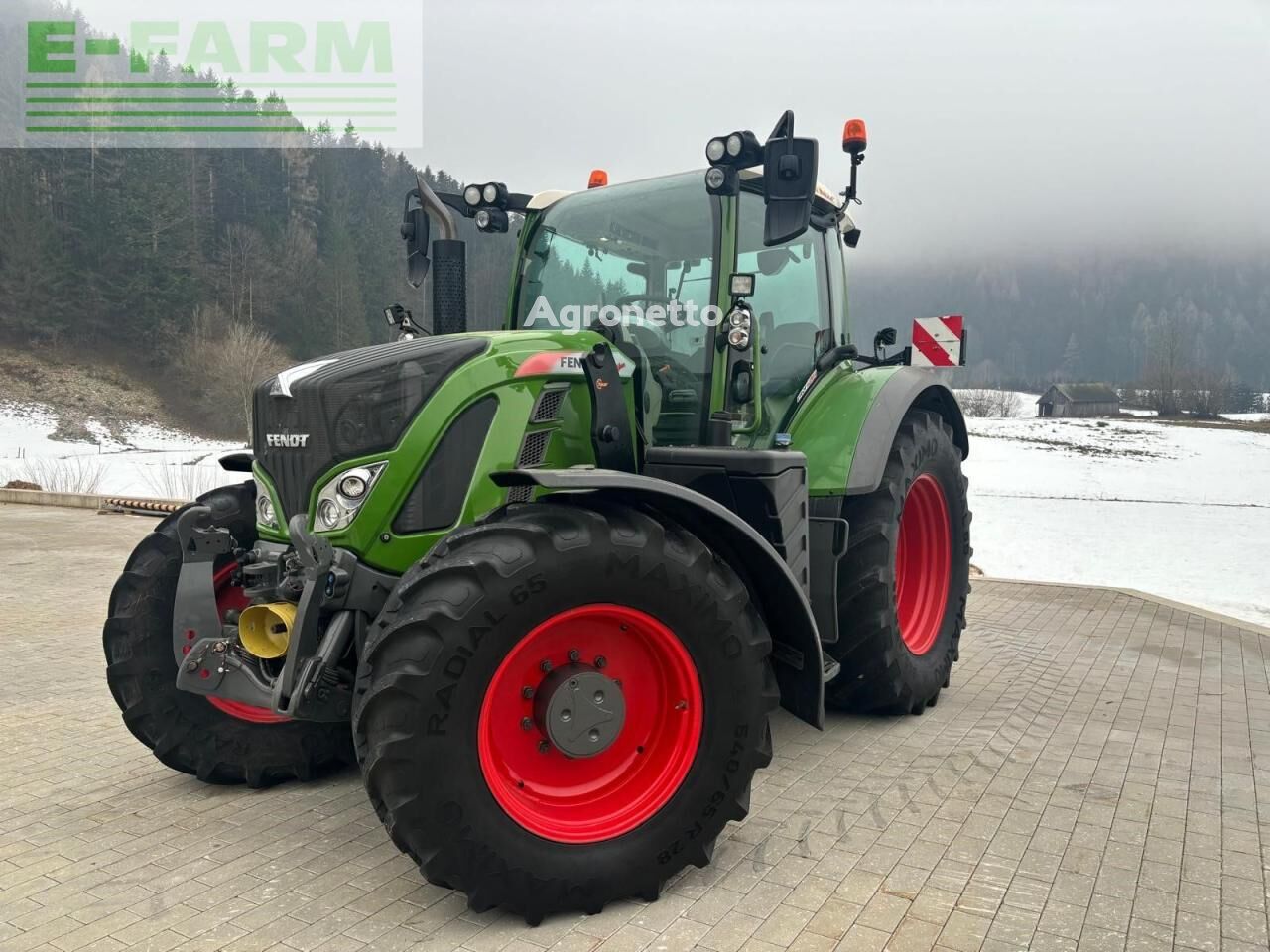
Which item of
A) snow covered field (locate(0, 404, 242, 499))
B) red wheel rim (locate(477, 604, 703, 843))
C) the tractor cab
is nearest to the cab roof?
the tractor cab

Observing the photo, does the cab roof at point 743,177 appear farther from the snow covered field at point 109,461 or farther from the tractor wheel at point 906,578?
the snow covered field at point 109,461

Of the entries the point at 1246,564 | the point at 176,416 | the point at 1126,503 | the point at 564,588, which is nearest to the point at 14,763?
the point at 564,588

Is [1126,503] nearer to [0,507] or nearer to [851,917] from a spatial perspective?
[851,917]

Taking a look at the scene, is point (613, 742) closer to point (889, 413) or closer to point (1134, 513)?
point (889, 413)

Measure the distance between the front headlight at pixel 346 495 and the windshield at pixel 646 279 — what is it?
3.72 ft

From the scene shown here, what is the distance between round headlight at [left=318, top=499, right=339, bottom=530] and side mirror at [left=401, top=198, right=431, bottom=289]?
1561 millimetres

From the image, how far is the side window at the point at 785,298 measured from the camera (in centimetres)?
386

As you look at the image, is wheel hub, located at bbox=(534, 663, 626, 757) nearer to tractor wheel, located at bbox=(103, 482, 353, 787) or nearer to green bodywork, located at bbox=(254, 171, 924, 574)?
green bodywork, located at bbox=(254, 171, 924, 574)

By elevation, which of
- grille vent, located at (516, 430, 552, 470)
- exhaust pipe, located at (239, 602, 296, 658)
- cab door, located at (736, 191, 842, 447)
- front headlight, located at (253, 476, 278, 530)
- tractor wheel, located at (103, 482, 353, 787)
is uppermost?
cab door, located at (736, 191, 842, 447)

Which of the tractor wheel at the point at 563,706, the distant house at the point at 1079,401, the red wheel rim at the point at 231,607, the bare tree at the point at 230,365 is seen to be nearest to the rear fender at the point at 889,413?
the tractor wheel at the point at 563,706

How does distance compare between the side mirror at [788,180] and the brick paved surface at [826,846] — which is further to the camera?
the side mirror at [788,180]

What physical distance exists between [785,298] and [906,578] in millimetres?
1725

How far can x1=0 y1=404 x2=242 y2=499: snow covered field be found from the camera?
17.2 meters

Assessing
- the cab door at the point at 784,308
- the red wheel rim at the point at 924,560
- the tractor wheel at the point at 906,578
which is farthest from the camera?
the red wheel rim at the point at 924,560
